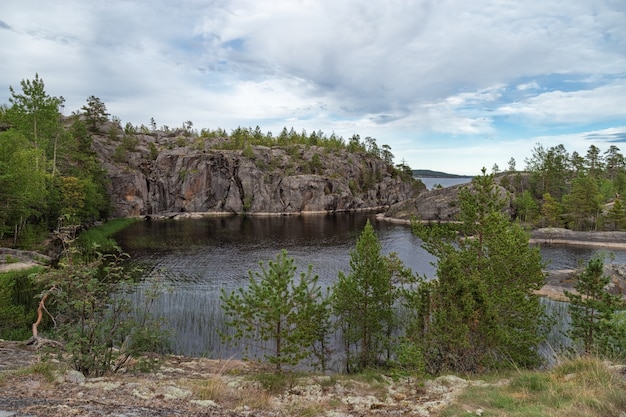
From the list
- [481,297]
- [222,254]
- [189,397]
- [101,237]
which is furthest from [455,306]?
[101,237]

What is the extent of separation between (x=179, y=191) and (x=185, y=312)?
3592 inches

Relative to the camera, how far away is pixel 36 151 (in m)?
48.3

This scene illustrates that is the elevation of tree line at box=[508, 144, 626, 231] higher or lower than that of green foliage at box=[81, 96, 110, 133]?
lower

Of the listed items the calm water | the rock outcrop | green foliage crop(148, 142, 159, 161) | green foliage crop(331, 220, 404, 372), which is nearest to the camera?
green foliage crop(331, 220, 404, 372)

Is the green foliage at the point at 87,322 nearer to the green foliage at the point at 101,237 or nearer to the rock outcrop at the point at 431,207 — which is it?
the green foliage at the point at 101,237

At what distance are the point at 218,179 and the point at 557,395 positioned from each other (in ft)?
375

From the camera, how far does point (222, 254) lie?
54.3m

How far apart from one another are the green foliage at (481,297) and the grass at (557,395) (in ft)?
15.4

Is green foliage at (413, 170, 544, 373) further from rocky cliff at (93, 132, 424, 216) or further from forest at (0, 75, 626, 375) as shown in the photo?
rocky cliff at (93, 132, 424, 216)

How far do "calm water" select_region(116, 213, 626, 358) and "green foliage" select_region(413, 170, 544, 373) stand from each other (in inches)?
305

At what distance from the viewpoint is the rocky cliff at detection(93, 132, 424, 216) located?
106m

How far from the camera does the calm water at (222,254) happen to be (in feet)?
90.8

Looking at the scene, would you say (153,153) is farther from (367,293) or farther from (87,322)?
(87,322)

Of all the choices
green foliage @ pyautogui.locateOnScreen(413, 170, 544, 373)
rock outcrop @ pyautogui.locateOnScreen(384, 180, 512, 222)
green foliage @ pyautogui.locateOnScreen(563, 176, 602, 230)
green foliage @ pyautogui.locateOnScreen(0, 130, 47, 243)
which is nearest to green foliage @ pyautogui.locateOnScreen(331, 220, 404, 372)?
green foliage @ pyautogui.locateOnScreen(413, 170, 544, 373)
